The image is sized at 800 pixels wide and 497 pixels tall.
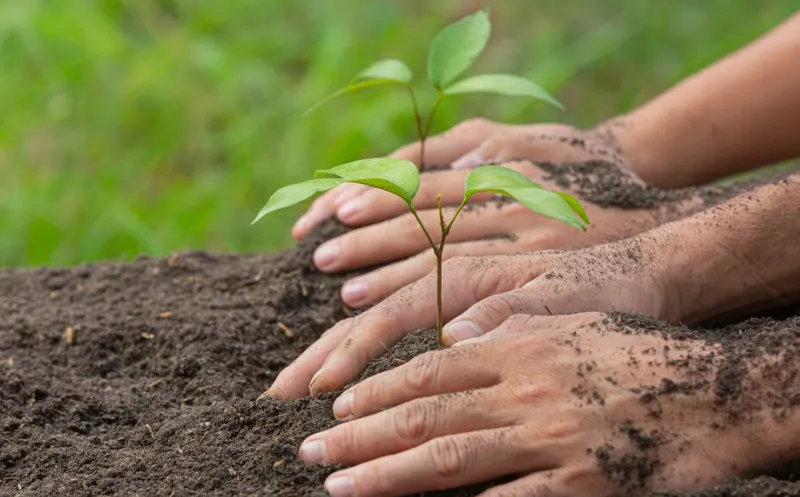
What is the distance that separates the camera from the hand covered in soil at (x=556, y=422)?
49.4 inches

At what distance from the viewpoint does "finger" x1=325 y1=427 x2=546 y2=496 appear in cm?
125

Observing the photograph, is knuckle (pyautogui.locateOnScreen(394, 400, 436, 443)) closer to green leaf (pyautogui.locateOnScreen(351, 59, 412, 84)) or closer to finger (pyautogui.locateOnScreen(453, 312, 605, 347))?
finger (pyautogui.locateOnScreen(453, 312, 605, 347))

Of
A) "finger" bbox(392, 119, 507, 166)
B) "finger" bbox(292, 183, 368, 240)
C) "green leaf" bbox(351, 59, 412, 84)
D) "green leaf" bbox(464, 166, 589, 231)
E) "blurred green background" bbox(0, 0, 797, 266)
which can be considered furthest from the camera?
"blurred green background" bbox(0, 0, 797, 266)

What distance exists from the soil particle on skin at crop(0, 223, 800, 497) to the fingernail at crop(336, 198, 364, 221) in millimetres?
41

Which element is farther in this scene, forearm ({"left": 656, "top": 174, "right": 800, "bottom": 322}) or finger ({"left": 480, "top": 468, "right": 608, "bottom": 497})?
forearm ({"left": 656, "top": 174, "right": 800, "bottom": 322})

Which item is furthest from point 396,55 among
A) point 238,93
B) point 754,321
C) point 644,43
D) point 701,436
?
point 701,436

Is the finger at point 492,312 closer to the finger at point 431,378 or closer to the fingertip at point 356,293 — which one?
the finger at point 431,378

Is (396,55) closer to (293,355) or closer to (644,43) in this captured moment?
(644,43)

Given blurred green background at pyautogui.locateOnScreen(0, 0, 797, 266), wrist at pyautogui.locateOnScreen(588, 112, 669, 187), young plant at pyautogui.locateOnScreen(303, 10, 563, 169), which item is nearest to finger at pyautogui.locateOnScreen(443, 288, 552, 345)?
young plant at pyautogui.locateOnScreen(303, 10, 563, 169)

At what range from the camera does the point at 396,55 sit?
4.32 m

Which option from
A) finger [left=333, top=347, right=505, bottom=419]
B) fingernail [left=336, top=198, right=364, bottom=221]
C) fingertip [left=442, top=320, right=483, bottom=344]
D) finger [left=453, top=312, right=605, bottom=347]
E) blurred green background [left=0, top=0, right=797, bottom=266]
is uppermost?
blurred green background [left=0, top=0, right=797, bottom=266]

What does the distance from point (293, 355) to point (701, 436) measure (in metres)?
0.76

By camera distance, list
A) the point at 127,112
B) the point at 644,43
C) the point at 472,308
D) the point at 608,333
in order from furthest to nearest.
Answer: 1. the point at 644,43
2. the point at 127,112
3. the point at 472,308
4. the point at 608,333

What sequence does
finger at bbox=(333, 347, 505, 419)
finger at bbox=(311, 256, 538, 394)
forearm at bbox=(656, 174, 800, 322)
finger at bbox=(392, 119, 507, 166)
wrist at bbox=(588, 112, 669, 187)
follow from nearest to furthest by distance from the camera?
finger at bbox=(333, 347, 505, 419) → finger at bbox=(311, 256, 538, 394) → forearm at bbox=(656, 174, 800, 322) → finger at bbox=(392, 119, 507, 166) → wrist at bbox=(588, 112, 669, 187)
